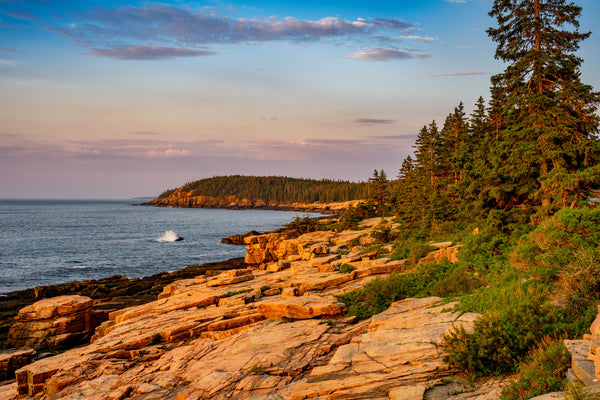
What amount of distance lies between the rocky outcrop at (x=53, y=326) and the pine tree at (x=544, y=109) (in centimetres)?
2415

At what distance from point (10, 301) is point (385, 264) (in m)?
28.8

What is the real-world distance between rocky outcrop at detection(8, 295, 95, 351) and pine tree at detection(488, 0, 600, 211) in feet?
79.2

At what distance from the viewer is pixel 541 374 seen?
695 cm

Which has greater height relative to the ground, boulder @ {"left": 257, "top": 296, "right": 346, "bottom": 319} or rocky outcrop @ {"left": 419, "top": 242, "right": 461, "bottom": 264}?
rocky outcrop @ {"left": 419, "top": 242, "right": 461, "bottom": 264}

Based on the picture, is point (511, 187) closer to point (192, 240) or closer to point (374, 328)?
point (374, 328)

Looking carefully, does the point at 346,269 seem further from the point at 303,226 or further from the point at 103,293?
the point at 303,226

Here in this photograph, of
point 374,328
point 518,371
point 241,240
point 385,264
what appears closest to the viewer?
point 518,371

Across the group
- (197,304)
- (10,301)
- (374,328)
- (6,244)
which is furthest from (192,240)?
(374,328)

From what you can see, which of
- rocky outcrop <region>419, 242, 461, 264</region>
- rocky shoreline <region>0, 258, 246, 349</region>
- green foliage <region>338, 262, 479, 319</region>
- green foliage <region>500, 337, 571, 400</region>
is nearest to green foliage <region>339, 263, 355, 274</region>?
rocky outcrop <region>419, 242, 461, 264</region>

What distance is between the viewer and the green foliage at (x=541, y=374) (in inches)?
261

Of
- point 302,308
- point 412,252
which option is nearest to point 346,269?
point 412,252

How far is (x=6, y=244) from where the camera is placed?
64500 millimetres

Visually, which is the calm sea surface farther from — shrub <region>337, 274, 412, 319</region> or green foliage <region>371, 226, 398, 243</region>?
shrub <region>337, 274, 412, 319</region>

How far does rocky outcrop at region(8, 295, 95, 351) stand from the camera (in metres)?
20.4
